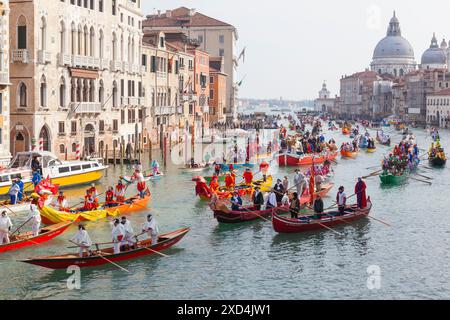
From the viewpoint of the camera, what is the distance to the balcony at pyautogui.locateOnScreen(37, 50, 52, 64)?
108 feet

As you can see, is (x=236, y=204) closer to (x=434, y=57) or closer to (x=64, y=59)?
(x=64, y=59)

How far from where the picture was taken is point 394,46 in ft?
610

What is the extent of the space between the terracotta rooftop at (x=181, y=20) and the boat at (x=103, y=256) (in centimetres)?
5582

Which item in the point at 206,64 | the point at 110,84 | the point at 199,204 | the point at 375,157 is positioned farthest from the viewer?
the point at 206,64

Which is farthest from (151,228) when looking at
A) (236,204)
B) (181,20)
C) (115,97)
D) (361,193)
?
(181,20)

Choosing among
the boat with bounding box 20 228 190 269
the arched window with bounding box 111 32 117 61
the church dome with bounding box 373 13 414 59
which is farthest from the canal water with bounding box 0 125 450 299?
the church dome with bounding box 373 13 414 59

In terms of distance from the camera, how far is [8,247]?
1816cm

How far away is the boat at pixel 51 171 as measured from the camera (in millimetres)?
26656

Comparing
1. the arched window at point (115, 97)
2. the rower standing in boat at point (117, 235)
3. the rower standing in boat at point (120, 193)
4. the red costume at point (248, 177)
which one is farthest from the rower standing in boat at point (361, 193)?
the arched window at point (115, 97)

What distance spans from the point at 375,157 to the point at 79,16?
2228 cm

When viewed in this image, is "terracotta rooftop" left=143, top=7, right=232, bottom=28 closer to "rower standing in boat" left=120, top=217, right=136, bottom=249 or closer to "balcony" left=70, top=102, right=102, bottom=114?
"balcony" left=70, top=102, right=102, bottom=114

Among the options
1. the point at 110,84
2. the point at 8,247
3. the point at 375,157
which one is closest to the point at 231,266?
the point at 8,247

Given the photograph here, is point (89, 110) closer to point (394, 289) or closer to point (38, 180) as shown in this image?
point (38, 180)

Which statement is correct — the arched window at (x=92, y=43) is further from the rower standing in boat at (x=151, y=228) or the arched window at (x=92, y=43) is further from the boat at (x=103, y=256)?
the rower standing in boat at (x=151, y=228)
